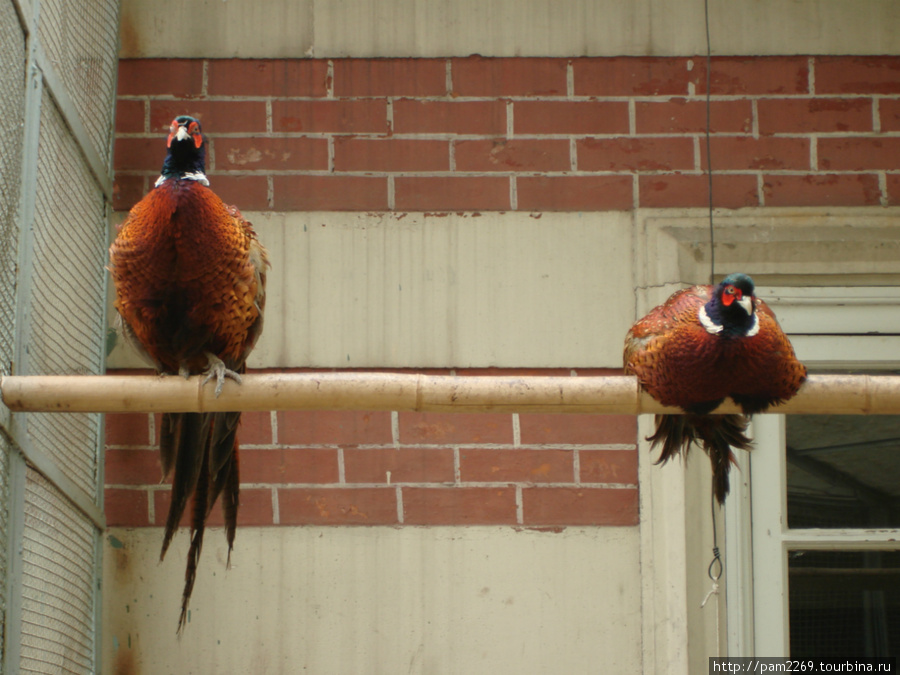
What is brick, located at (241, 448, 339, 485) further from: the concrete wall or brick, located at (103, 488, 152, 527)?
brick, located at (103, 488, 152, 527)

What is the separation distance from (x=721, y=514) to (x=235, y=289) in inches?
58.8

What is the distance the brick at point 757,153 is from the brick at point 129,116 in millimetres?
1677

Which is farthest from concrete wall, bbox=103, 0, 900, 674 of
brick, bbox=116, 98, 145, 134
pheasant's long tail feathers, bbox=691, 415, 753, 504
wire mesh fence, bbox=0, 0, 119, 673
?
pheasant's long tail feathers, bbox=691, 415, 753, 504

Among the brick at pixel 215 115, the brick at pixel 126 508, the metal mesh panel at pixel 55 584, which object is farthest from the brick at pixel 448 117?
the metal mesh panel at pixel 55 584

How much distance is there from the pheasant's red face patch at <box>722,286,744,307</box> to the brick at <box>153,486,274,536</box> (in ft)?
4.60

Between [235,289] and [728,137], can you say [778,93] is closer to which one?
[728,137]

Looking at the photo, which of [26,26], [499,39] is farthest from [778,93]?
[26,26]

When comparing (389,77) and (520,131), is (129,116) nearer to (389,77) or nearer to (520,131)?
(389,77)

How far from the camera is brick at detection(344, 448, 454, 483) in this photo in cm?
297

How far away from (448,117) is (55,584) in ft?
5.55

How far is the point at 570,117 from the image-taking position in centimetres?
317

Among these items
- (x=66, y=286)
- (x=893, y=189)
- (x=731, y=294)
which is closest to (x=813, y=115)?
(x=893, y=189)

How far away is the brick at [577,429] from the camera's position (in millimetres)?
2994

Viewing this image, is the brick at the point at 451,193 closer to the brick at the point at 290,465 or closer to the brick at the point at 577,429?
the brick at the point at 577,429
